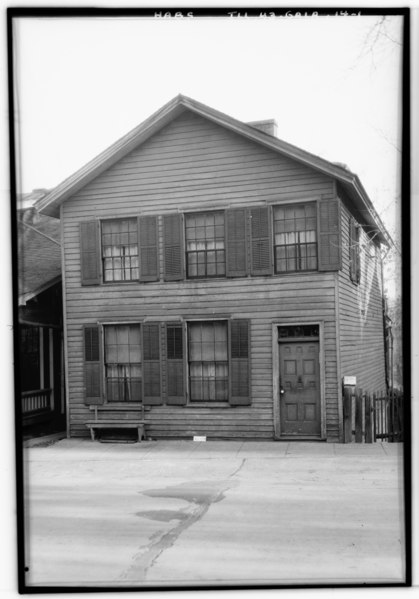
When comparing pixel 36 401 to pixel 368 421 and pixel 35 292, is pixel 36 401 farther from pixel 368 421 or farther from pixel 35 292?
pixel 368 421

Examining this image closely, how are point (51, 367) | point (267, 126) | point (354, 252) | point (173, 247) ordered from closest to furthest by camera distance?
point (267, 126)
point (51, 367)
point (173, 247)
point (354, 252)

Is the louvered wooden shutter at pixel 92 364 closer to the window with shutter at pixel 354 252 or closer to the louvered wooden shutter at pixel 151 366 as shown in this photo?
the louvered wooden shutter at pixel 151 366

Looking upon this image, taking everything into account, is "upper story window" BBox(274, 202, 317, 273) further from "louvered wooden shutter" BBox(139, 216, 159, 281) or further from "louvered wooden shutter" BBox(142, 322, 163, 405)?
"louvered wooden shutter" BBox(142, 322, 163, 405)

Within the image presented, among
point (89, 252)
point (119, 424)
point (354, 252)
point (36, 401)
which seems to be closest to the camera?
point (36, 401)

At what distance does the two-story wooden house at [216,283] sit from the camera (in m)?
6.68

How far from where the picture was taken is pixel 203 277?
23.6 ft

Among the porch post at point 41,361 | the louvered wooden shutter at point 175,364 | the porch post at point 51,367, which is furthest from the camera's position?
the louvered wooden shutter at point 175,364

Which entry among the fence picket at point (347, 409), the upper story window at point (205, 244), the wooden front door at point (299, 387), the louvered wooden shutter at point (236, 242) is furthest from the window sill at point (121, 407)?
the fence picket at point (347, 409)

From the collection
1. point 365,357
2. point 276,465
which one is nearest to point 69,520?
point 276,465

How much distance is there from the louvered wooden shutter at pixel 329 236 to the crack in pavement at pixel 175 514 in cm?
291

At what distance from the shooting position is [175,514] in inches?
231

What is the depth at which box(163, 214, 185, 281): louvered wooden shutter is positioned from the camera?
6734 mm

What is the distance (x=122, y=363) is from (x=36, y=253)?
6.66ft

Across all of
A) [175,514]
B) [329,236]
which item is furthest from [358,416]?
[175,514]
